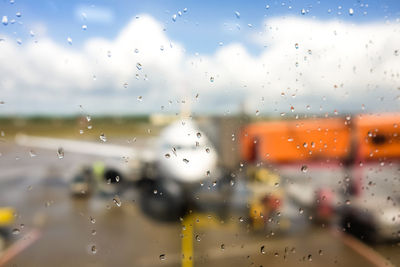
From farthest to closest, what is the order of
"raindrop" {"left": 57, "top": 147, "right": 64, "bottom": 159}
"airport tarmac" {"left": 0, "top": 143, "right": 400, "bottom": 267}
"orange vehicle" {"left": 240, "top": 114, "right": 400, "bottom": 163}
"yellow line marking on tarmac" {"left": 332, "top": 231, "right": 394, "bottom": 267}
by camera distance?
1. "yellow line marking on tarmac" {"left": 332, "top": 231, "right": 394, "bottom": 267}
2. "airport tarmac" {"left": 0, "top": 143, "right": 400, "bottom": 267}
3. "orange vehicle" {"left": 240, "top": 114, "right": 400, "bottom": 163}
4. "raindrop" {"left": 57, "top": 147, "right": 64, "bottom": 159}

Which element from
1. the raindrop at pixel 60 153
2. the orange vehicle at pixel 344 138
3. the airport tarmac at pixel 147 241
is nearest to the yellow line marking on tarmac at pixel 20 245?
the airport tarmac at pixel 147 241

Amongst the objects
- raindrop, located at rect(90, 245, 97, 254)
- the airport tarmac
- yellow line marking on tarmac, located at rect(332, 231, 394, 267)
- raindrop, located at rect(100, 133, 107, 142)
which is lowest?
yellow line marking on tarmac, located at rect(332, 231, 394, 267)

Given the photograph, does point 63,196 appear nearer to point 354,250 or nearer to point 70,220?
point 70,220

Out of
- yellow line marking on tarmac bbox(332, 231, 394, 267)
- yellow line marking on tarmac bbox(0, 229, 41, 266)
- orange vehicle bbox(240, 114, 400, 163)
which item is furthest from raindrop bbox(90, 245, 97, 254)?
yellow line marking on tarmac bbox(332, 231, 394, 267)

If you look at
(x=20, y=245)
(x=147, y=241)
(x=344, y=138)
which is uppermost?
(x=344, y=138)

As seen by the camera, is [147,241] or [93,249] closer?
[93,249]

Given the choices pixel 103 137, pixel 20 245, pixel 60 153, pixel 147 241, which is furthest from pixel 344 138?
pixel 147 241

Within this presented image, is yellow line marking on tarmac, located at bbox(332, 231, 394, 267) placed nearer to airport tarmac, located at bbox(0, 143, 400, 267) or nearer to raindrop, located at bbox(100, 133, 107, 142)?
airport tarmac, located at bbox(0, 143, 400, 267)

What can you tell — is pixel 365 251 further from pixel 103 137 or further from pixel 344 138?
pixel 103 137

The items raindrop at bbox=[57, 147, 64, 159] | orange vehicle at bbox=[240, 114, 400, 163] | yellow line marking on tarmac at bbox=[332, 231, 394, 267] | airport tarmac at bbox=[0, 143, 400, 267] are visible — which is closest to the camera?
raindrop at bbox=[57, 147, 64, 159]

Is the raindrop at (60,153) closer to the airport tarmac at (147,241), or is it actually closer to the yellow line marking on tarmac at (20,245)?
the airport tarmac at (147,241)

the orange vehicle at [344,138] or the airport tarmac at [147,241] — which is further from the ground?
the orange vehicle at [344,138]

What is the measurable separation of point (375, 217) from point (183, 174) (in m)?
3.02

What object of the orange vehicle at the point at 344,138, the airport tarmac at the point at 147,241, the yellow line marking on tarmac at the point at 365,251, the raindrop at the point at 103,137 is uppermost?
the raindrop at the point at 103,137
